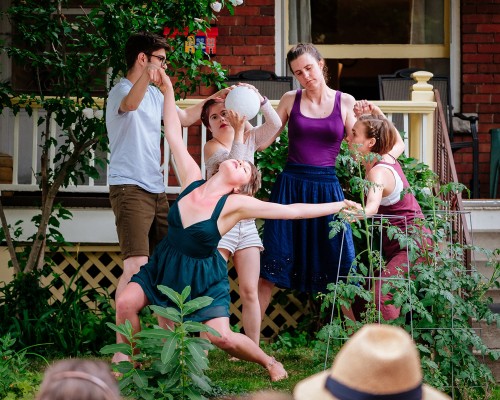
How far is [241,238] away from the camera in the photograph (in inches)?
231

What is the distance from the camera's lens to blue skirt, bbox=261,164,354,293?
6074 millimetres

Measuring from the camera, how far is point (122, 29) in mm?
6391

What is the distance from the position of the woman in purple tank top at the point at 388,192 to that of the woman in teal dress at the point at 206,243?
506 millimetres

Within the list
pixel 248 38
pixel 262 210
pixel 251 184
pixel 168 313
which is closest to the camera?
pixel 168 313

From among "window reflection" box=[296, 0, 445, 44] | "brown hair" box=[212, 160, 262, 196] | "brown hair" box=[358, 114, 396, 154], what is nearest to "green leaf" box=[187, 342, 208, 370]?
"brown hair" box=[212, 160, 262, 196]

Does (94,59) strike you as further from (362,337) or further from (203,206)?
(362,337)

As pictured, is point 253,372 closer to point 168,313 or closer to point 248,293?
point 248,293

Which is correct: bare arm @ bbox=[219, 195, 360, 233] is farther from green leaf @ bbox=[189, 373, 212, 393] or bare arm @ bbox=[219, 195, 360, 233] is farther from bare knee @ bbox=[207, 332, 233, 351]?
green leaf @ bbox=[189, 373, 212, 393]

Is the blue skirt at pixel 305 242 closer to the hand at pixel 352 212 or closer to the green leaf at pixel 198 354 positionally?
the hand at pixel 352 212

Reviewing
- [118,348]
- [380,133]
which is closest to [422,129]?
[380,133]

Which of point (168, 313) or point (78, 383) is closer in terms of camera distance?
point (78, 383)

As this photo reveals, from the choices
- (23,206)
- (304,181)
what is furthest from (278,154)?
(23,206)

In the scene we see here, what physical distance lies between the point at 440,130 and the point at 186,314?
358 centimetres

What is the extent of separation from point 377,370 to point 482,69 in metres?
8.25
